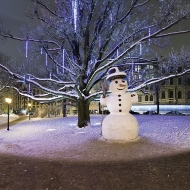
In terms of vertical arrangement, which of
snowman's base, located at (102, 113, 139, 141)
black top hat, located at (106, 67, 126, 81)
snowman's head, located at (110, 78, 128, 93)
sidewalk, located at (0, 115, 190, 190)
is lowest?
sidewalk, located at (0, 115, 190, 190)

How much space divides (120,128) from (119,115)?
586 millimetres


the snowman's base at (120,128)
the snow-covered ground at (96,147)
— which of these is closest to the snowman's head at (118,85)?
the snowman's base at (120,128)

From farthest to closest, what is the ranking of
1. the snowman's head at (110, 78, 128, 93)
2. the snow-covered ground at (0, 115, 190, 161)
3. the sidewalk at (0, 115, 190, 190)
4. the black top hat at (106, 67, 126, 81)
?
the snowman's head at (110, 78, 128, 93) < the black top hat at (106, 67, 126, 81) < the snow-covered ground at (0, 115, 190, 161) < the sidewalk at (0, 115, 190, 190)

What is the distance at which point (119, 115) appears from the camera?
1074cm

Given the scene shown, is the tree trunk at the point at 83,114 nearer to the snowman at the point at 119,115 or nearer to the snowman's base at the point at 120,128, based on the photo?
the snowman at the point at 119,115

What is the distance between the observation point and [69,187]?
5.59 metres

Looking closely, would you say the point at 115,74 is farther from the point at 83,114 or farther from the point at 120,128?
the point at 83,114

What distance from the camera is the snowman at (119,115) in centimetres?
1052

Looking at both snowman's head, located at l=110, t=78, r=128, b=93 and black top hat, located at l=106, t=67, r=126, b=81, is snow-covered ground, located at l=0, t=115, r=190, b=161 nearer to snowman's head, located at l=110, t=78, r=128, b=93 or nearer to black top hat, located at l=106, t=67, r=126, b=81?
snowman's head, located at l=110, t=78, r=128, b=93

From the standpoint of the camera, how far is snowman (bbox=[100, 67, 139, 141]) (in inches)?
414

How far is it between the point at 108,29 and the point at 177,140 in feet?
26.9

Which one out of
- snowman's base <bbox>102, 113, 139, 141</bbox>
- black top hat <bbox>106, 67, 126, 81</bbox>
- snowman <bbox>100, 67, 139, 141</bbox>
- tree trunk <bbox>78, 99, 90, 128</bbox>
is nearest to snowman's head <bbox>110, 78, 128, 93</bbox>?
snowman <bbox>100, 67, 139, 141</bbox>

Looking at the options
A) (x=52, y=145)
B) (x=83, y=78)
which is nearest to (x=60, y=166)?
(x=52, y=145)

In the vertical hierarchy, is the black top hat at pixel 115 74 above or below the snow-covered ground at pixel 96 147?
above
